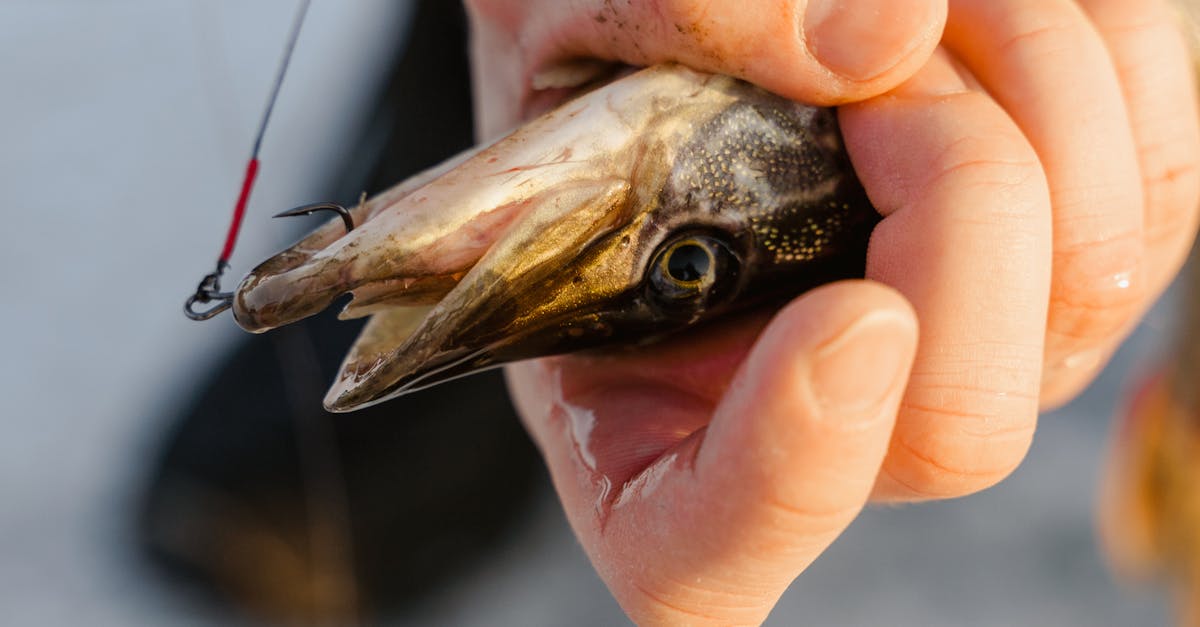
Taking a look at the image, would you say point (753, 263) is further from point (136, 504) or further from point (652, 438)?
point (136, 504)

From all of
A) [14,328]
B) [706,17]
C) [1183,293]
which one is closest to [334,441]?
[14,328]

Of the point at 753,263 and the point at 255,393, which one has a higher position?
the point at 753,263

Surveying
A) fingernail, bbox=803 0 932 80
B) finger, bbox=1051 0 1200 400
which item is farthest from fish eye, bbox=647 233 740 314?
finger, bbox=1051 0 1200 400

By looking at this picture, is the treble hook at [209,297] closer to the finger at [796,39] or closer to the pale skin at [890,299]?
the pale skin at [890,299]

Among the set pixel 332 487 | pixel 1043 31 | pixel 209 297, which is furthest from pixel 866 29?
pixel 332 487

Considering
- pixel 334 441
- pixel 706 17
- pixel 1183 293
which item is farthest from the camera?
pixel 334 441

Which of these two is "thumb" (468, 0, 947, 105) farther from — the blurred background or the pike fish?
the blurred background

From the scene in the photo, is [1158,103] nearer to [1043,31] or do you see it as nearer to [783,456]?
A: [1043,31]
